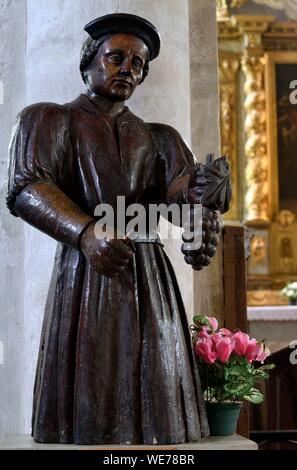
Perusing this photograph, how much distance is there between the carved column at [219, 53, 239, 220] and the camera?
32.1ft

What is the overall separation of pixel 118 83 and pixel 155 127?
203 millimetres

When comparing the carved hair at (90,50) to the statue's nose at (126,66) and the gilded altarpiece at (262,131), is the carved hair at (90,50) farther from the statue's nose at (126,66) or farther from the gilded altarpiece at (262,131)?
the gilded altarpiece at (262,131)

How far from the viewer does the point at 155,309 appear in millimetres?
1849

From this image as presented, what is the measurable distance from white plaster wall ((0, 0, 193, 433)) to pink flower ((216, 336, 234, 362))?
2.77 ft

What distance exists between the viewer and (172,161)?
203 centimetres

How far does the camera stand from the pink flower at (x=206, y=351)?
2094 mm

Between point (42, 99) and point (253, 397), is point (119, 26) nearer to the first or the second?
point (253, 397)

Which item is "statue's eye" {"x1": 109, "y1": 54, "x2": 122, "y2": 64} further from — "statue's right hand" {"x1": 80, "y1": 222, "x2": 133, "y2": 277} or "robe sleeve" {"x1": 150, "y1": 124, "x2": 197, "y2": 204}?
"statue's right hand" {"x1": 80, "y1": 222, "x2": 133, "y2": 277}

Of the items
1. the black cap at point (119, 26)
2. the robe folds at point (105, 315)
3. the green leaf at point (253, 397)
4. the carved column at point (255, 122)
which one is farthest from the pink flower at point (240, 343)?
the carved column at point (255, 122)

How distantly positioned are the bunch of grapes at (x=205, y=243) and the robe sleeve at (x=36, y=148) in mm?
341

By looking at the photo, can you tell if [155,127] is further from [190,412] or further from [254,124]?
[254,124]

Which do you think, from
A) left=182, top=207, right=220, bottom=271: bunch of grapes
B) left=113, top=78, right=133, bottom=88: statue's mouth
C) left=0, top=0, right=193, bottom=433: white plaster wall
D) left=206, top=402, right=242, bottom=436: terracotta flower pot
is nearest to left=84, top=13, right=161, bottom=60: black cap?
left=113, top=78, right=133, bottom=88: statue's mouth

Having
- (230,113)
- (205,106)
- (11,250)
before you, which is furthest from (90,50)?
(230,113)
